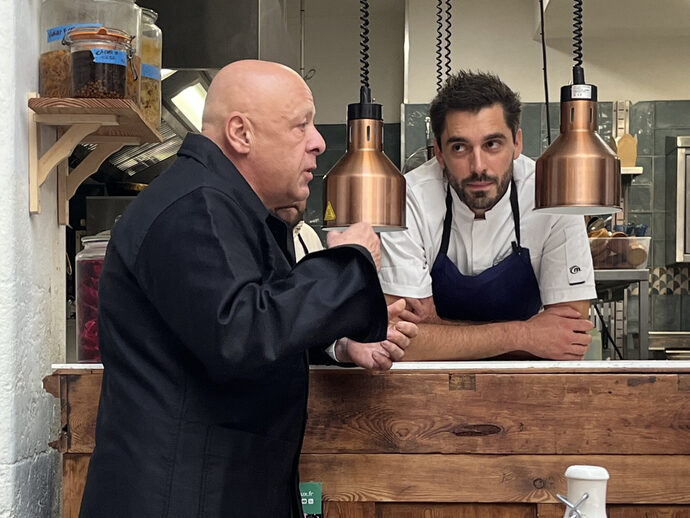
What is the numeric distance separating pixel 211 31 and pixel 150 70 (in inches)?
40.0

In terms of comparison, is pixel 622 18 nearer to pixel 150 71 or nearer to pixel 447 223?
pixel 447 223

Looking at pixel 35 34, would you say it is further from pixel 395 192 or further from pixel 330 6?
pixel 330 6

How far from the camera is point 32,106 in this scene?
200cm

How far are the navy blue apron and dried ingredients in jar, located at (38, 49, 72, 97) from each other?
4.04ft

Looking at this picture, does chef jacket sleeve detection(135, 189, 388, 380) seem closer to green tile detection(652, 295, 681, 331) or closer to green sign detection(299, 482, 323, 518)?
green sign detection(299, 482, 323, 518)

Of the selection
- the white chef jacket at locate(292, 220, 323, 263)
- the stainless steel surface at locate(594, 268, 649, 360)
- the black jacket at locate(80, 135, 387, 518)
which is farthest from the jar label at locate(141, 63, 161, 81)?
the stainless steel surface at locate(594, 268, 649, 360)

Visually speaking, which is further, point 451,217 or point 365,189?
point 451,217

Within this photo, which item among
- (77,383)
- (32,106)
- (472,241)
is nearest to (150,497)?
(77,383)

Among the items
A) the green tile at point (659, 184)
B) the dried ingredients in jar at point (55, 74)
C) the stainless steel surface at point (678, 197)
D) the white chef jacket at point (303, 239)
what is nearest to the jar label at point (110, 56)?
the dried ingredients in jar at point (55, 74)

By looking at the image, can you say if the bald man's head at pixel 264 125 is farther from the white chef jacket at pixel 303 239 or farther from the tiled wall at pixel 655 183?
the tiled wall at pixel 655 183

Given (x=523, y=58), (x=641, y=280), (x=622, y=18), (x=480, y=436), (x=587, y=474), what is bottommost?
(x=480, y=436)

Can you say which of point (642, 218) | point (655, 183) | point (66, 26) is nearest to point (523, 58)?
point (655, 183)

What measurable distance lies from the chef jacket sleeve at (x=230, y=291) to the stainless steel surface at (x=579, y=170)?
24.1 inches

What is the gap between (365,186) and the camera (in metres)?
1.94
